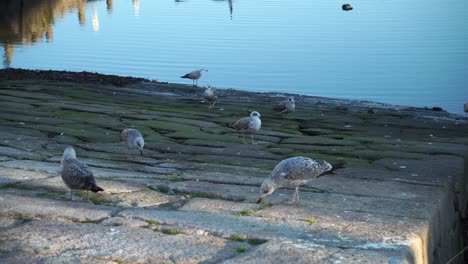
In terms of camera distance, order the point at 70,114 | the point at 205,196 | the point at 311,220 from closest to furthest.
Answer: the point at 311,220 → the point at 205,196 → the point at 70,114

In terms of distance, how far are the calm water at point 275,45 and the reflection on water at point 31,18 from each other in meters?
0.10

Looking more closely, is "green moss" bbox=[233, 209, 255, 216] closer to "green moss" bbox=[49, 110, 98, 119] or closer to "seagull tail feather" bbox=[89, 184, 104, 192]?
"seagull tail feather" bbox=[89, 184, 104, 192]

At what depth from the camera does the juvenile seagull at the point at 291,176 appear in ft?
21.5

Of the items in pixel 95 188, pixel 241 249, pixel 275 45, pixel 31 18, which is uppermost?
pixel 31 18

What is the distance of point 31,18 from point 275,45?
58.9 feet

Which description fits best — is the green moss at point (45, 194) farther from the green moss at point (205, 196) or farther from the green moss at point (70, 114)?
the green moss at point (70, 114)

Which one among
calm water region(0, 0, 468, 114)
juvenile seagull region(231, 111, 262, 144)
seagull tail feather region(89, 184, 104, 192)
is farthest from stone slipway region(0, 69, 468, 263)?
calm water region(0, 0, 468, 114)

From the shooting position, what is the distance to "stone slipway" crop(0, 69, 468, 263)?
5.09 metres

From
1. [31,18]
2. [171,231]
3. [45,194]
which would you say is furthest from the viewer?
[31,18]

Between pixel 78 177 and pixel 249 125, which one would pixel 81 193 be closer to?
pixel 78 177

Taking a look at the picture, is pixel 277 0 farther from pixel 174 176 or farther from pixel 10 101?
pixel 174 176

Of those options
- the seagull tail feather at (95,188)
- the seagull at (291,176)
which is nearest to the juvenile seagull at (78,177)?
the seagull tail feather at (95,188)

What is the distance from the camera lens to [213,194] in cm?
679

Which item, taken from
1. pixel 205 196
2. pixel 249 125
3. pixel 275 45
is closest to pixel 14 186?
pixel 205 196
